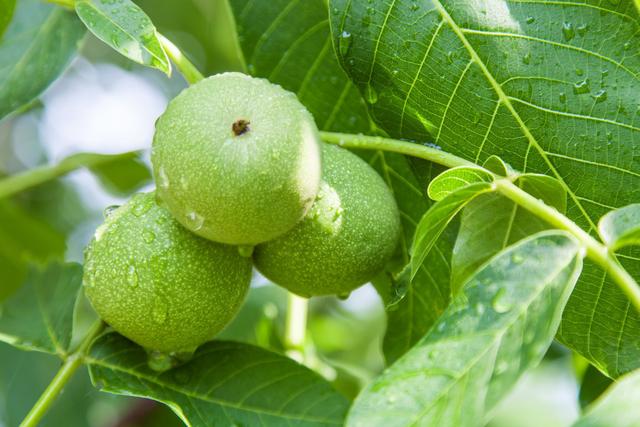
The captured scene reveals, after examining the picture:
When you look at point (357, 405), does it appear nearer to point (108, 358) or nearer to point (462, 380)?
point (462, 380)

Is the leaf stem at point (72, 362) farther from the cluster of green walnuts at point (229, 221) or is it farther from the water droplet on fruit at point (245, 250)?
the water droplet on fruit at point (245, 250)

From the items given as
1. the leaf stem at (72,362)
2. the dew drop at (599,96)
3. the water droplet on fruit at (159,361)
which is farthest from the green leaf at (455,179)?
the leaf stem at (72,362)

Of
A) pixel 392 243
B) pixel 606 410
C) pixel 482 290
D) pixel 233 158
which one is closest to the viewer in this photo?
pixel 606 410

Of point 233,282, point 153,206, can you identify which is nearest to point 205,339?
point 233,282

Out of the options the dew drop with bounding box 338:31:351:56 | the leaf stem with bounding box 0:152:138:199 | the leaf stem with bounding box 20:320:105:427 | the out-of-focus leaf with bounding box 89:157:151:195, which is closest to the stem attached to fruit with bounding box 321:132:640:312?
the dew drop with bounding box 338:31:351:56

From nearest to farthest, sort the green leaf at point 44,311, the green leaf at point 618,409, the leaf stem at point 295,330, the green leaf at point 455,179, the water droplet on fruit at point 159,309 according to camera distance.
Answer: the green leaf at point 618,409, the green leaf at point 455,179, the water droplet on fruit at point 159,309, the green leaf at point 44,311, the leaf stem at point 295,330

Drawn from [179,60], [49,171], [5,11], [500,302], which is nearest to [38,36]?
[5,11]
